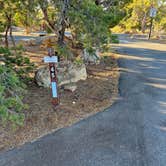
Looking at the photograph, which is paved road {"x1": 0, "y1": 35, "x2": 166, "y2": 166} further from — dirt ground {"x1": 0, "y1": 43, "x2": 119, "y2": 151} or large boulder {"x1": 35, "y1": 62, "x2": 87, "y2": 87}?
large boulder {"x1": 35, "y1": 62, "x2": 87, "y2": 87}

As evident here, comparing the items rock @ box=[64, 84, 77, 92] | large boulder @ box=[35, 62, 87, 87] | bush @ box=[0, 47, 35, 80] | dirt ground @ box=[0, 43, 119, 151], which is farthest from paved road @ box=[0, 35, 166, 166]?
bush @ box=[0, 47, 35, 80]

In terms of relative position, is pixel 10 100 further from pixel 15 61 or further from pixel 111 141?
pixel 15 61

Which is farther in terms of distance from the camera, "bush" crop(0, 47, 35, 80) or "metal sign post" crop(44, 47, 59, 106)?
"bush" crop(0, 47, 35, 80)

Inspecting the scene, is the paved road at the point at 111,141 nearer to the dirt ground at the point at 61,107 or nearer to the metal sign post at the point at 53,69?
the dirt ground at the point at 61,107

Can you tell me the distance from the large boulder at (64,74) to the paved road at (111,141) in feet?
5.35

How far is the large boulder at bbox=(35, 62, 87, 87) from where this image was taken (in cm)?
619

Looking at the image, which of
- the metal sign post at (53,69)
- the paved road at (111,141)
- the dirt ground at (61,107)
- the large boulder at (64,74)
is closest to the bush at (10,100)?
the paved road at (111,141)

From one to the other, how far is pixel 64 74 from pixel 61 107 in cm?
166

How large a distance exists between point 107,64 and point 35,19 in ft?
12.4

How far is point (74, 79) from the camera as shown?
666 cm

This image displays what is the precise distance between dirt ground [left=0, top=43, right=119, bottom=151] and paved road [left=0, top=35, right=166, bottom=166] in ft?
0.69

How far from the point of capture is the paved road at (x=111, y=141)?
10.8 feet

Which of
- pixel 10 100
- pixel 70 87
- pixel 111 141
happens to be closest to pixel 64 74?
pixel 70 87

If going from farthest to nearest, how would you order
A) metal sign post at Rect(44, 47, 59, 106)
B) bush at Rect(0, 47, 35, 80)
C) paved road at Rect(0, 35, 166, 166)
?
bush at Rect(0, 47, 35, 80)
metal sign post at Rect(44, 47, 59, 106)
paved road at Rect(0, 35, 166, 166)
